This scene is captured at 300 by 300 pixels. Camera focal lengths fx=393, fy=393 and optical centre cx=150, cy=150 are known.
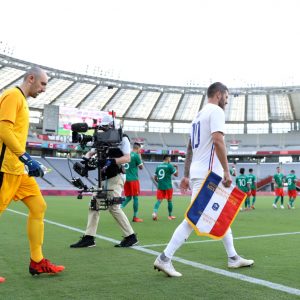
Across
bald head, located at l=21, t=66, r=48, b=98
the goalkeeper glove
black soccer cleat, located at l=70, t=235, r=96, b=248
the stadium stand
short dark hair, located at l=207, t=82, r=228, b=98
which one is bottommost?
black soccer cleat, located at l=70, t=235, r=96, b=248

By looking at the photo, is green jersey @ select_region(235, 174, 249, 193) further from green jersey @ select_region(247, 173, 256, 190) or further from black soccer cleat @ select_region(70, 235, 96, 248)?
black soccer cleat @ select_region(70, 235, 96, 248)

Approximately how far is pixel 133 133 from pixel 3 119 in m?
54.4

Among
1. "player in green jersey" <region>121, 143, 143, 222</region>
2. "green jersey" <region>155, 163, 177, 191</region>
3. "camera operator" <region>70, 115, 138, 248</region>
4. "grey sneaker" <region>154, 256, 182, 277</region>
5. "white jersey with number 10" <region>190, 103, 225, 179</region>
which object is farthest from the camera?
"green jersey" <region>155, 163, 177, 191</region>

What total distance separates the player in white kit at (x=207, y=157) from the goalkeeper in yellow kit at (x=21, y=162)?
4.00ft

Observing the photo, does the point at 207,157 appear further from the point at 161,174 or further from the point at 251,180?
the point at 251,180

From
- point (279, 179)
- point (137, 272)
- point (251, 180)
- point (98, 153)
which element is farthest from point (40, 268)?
point (279, 179)

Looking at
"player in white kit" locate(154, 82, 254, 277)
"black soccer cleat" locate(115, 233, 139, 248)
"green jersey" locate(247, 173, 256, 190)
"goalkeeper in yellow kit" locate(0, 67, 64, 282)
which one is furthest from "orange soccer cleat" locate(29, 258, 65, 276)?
"green jersey" locate(247, 173, 256, 190)

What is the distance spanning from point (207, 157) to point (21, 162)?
76.7 inches

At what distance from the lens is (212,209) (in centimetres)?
411

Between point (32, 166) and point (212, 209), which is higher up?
point (32, 166)

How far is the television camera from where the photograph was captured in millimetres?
5254

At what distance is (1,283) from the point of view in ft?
Answer: 12.2

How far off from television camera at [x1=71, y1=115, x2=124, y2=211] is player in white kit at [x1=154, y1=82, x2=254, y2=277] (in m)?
1.34

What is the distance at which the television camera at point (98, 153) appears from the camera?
5.25m
